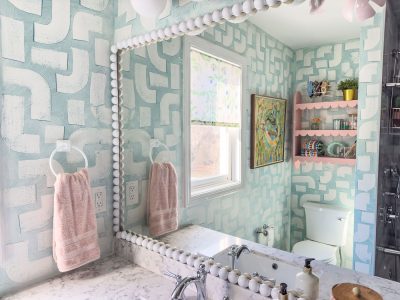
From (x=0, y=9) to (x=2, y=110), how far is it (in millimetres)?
345

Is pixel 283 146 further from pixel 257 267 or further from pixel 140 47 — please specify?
pixel 140 47

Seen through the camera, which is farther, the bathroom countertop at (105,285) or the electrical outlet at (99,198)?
the electrical outlet at (99,198)

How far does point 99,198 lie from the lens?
4.42ft

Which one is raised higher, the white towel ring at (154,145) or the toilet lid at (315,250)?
the white towel ring at (154,145)

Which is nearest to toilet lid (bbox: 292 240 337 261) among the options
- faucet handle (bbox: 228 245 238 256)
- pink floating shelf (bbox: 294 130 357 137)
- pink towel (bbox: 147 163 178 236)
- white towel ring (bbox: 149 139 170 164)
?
faucet handle (bbox: 228 245 238 256)

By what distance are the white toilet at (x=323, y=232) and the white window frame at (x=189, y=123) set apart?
0.29m

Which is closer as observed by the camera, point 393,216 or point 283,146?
point 393,216

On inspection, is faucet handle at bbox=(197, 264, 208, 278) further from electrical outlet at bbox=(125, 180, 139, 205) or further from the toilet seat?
electrical outlet at bbox=(125, 180, 139, 205)

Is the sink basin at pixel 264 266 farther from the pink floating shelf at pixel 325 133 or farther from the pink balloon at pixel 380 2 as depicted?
the pink balloon at pixel 380 2

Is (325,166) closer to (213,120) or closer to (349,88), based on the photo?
(349,88)

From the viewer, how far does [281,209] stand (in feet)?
3.17

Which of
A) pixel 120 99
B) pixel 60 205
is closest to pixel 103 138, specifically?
pixel 120 99

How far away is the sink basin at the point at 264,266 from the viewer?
939 mm

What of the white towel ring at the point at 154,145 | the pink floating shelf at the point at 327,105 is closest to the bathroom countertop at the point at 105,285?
the white towel ring at the point at 154,145
